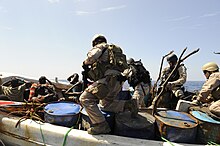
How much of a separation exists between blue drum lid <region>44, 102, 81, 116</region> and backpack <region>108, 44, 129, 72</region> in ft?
3.79

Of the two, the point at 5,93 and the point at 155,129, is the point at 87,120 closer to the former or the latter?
the point at 155,129

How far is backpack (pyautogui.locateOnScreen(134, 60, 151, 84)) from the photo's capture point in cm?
621

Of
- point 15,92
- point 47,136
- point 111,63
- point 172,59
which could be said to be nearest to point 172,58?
point 172,59

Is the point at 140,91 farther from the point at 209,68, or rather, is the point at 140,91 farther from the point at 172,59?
the point at 209,68

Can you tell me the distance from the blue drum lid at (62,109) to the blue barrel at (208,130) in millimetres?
2081

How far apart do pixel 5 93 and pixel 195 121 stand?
534 cm

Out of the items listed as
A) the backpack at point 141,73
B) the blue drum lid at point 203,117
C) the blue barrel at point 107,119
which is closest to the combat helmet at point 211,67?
the blue drum lid at point 203,117

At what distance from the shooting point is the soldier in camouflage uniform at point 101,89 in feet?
10.8

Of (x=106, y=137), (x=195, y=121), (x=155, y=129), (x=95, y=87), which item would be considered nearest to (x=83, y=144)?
(x=106, y=137)

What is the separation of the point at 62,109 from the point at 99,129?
101cm

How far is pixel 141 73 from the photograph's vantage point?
20.6 ft

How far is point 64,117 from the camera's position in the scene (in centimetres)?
369

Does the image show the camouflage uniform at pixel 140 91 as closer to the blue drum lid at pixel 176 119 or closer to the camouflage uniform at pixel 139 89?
the camouflage uniform at pixel 139 89

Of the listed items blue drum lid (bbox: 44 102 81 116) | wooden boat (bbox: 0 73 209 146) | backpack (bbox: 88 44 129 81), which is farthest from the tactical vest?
backpack (bbox: 88 44 129 81)
